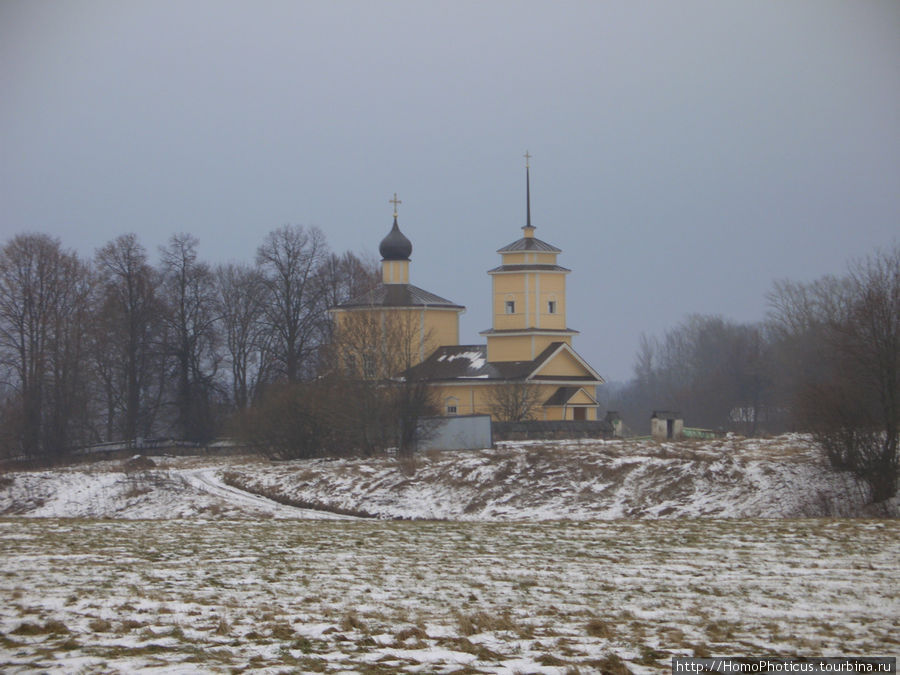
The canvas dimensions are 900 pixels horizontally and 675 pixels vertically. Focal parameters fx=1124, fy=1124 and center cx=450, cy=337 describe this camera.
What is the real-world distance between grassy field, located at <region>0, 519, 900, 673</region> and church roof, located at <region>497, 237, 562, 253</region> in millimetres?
34879

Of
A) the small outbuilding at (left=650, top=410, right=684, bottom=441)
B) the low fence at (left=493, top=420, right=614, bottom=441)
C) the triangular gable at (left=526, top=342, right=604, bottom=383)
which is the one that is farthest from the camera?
the triangular gable at (left=526, top=342, right=604, bottom=383)

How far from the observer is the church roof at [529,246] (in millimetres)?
52938

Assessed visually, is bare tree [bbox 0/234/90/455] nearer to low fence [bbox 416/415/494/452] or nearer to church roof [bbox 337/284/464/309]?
church roof [bbox 337/284/464/309]

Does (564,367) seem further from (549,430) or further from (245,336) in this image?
(245,336)

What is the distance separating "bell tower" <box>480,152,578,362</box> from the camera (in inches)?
2060

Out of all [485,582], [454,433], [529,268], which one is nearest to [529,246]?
[529,268]

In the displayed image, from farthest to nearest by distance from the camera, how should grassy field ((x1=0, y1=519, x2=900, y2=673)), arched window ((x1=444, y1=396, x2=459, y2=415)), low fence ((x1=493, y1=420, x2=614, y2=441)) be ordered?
1. arched window ((x1=444, y1=396, x2=459, y2=415))
2. low fence ((x1=493, y1=420, x2=614, y2=441))
3. grassy field ((x1=0, y1=519, x2=900, y2=673))

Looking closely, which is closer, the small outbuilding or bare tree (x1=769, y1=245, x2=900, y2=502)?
bare tree (x1=769, y1=245, x2=900, y2=502)

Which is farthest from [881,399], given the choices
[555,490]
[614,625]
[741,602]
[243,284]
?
[243,284]

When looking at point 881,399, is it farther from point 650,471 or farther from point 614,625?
point 614,625

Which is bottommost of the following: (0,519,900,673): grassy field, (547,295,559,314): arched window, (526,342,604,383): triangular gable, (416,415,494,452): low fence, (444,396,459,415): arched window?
(0,519,900,673): grassy field

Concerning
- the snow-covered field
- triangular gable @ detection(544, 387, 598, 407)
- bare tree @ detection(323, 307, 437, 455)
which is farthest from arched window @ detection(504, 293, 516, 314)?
the snow-covered field

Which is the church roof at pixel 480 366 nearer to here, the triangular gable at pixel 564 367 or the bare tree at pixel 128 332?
the triangular gable at pixel 564 367

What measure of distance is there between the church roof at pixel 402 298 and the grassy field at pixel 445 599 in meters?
36.9
